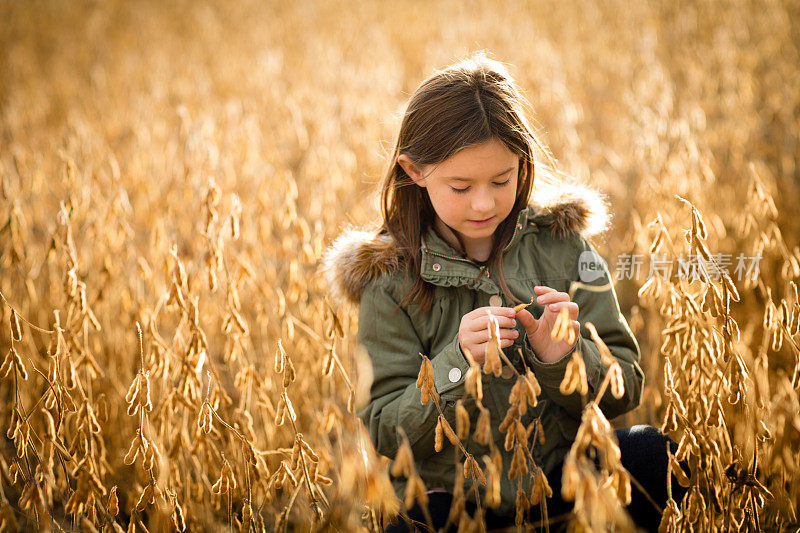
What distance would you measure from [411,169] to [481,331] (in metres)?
0.42

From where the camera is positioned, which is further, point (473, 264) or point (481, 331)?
point (473, 264)

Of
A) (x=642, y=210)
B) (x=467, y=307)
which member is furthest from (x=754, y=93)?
(x=467, y=307)

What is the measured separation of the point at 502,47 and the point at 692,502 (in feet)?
13.0

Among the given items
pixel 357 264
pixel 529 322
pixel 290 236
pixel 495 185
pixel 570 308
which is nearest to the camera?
pixel 570 308

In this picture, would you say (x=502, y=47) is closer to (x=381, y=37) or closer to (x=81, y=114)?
(x=381, y=37)

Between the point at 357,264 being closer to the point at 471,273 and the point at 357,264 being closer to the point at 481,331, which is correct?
the point at 471,273

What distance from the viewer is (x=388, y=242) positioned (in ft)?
4.43

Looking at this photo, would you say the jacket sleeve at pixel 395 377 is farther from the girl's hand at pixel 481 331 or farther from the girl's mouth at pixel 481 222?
the girl's mouth at pixel 481 222

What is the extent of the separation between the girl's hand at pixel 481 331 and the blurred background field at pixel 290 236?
0.60 feet

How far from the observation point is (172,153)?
256cm

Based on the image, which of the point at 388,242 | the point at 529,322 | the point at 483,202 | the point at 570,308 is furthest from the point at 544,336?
the point at 388,242

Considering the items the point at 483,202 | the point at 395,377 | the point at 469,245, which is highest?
the point at 483,202

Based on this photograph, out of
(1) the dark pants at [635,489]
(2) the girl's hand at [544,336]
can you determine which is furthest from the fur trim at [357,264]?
(1) the dark pants at [635,489]

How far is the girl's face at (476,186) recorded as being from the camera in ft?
3.94
